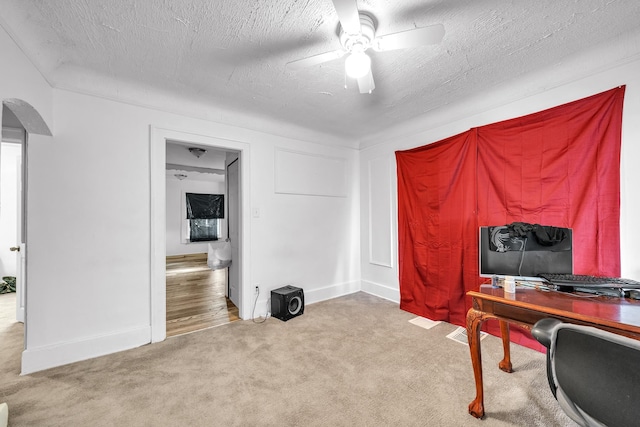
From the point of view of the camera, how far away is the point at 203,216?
7.94m

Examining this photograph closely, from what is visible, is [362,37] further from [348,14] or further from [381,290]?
[381,290]

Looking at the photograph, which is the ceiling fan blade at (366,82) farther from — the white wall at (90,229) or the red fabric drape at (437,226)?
the white wall at (90,229)

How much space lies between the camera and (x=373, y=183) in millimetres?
3928

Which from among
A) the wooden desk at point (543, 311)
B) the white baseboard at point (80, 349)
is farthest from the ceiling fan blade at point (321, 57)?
the white baseboard at point (80, 349)

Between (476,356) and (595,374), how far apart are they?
2.58 ft

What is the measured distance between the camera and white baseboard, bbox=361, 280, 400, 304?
11.8 ft

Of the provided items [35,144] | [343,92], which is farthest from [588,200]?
[35,144]

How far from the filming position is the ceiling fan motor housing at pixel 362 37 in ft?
5.17

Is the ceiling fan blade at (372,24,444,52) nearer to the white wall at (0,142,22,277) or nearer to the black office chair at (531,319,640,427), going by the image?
the black office chair at (531,319,640,427)

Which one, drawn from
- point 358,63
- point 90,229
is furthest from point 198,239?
point 358,63

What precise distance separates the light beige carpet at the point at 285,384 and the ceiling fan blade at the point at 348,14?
2.25m

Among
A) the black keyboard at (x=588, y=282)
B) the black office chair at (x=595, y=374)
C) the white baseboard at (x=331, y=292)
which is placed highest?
the black keyboard at (x=588, y=282)

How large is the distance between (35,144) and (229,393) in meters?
2.53

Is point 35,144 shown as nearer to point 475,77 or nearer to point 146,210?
point 146,210
